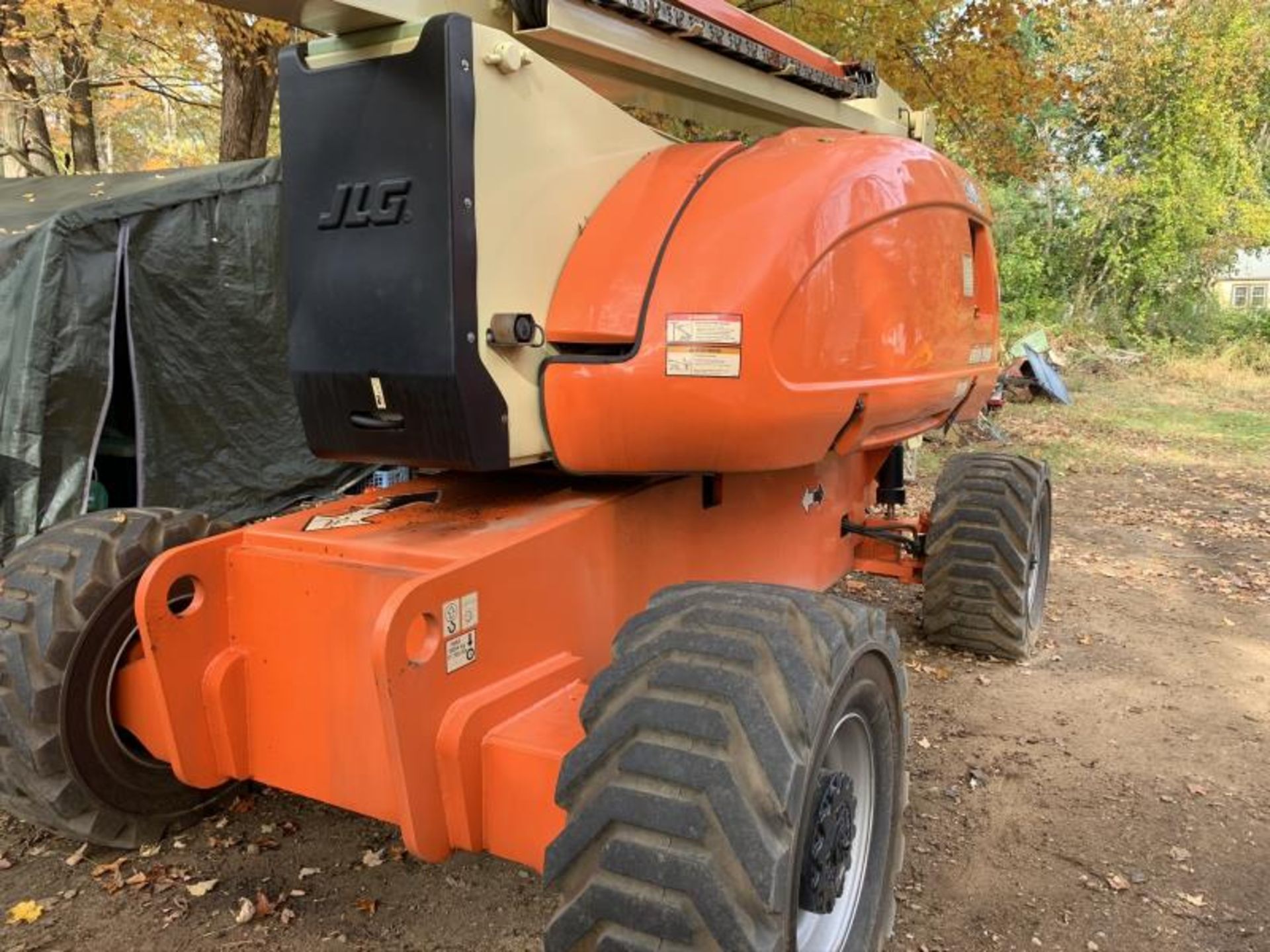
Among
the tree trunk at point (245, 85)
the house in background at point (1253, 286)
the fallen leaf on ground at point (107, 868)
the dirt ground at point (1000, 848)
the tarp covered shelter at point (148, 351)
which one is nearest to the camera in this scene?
the dirt ground at point (1000, 848)

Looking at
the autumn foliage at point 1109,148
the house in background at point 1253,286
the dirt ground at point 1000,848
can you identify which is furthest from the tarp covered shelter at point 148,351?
the house in background at point 1253,286

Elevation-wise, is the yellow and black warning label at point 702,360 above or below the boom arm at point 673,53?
below

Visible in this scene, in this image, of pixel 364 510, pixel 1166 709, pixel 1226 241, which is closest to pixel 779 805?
pixel 364 510

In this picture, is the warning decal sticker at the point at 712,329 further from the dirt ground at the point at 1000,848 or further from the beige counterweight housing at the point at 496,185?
the dirt ground at the point at 1000,848

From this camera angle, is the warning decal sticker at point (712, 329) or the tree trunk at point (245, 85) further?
the tree trunk at point (245, 85)

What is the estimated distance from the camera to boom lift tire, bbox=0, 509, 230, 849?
2.96m

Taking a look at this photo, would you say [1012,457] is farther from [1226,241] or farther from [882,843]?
[1226,241]

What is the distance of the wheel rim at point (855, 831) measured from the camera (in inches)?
97.2

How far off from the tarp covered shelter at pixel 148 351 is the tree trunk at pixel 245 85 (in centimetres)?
230

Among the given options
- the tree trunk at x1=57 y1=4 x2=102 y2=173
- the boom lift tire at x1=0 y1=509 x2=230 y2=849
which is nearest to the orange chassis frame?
the boom lift tire at x1=0 y1=509 x2=230 y2=849

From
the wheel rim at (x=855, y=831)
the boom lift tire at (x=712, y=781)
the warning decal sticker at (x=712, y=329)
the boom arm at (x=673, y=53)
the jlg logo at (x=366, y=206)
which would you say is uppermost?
the boom arm at (x=673, y=53)

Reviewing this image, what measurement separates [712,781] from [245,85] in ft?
33.0

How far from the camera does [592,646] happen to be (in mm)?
3008

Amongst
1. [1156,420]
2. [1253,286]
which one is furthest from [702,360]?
[1253,286]
